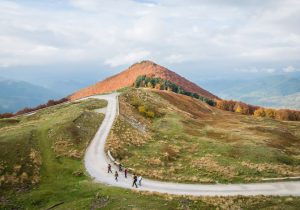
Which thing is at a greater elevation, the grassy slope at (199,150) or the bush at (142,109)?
the bush at (142,109)

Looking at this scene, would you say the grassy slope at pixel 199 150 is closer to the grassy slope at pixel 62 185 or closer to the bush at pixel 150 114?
the bush at pixel 150 114

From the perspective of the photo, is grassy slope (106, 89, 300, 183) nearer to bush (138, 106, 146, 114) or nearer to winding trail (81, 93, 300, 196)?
winding trail (81, 93, 300, 196)

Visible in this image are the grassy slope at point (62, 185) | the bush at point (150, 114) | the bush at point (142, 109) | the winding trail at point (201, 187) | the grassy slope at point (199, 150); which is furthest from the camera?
the bush at point (142, 109)

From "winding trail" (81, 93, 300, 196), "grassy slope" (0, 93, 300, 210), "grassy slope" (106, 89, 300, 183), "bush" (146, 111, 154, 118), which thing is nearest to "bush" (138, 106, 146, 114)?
"bush" (146, 111, 154, 118)

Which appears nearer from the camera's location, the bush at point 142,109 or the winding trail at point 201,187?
the winding trail at point 201,187

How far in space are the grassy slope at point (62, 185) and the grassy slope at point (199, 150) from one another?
786cm

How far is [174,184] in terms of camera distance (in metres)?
48.4

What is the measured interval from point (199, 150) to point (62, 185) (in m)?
31.3

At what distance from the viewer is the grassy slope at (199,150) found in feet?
175

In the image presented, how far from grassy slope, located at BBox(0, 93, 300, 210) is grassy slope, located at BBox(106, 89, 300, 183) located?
786cm

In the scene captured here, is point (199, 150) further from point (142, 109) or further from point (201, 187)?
point (142, 109)

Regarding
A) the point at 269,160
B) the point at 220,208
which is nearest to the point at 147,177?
the point at 220,208

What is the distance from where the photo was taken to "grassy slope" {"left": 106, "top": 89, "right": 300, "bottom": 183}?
5325cm

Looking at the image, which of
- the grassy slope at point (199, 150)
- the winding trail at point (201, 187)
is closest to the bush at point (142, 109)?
the grassy slope at point (199, 150)
